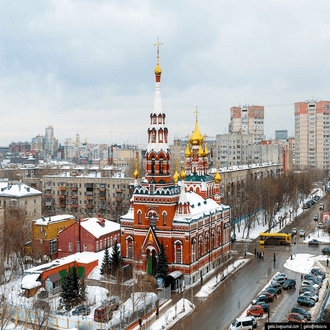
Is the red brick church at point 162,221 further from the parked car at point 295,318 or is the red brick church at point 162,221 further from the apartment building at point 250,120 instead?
the apartment building at point 250,120

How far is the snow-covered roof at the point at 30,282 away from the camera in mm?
36263

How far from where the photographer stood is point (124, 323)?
97.5 ft

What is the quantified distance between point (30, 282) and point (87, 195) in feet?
128

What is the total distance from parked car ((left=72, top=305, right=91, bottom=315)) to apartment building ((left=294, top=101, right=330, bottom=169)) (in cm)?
12815

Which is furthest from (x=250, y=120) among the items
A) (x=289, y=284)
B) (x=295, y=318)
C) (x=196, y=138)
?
(x=295, y=318)

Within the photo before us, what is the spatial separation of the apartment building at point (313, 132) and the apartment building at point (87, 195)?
306 feet

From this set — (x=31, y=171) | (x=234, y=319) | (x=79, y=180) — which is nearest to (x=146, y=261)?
(x=234, y=319)

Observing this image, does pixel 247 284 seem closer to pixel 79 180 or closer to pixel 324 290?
pixel 324 290

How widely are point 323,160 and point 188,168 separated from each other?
104 metres

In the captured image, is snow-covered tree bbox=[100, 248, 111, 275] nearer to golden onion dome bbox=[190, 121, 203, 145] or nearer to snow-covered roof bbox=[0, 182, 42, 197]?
golden onion dome bbox=[190, 121, 203, 145]

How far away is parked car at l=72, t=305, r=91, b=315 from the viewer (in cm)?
3186

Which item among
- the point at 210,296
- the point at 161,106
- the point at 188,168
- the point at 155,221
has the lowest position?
the point at 210,296

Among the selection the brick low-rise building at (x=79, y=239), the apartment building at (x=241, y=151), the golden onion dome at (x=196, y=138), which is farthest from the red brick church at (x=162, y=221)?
the apartment building at (x=241, y=151)

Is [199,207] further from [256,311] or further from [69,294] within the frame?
[69,294]
